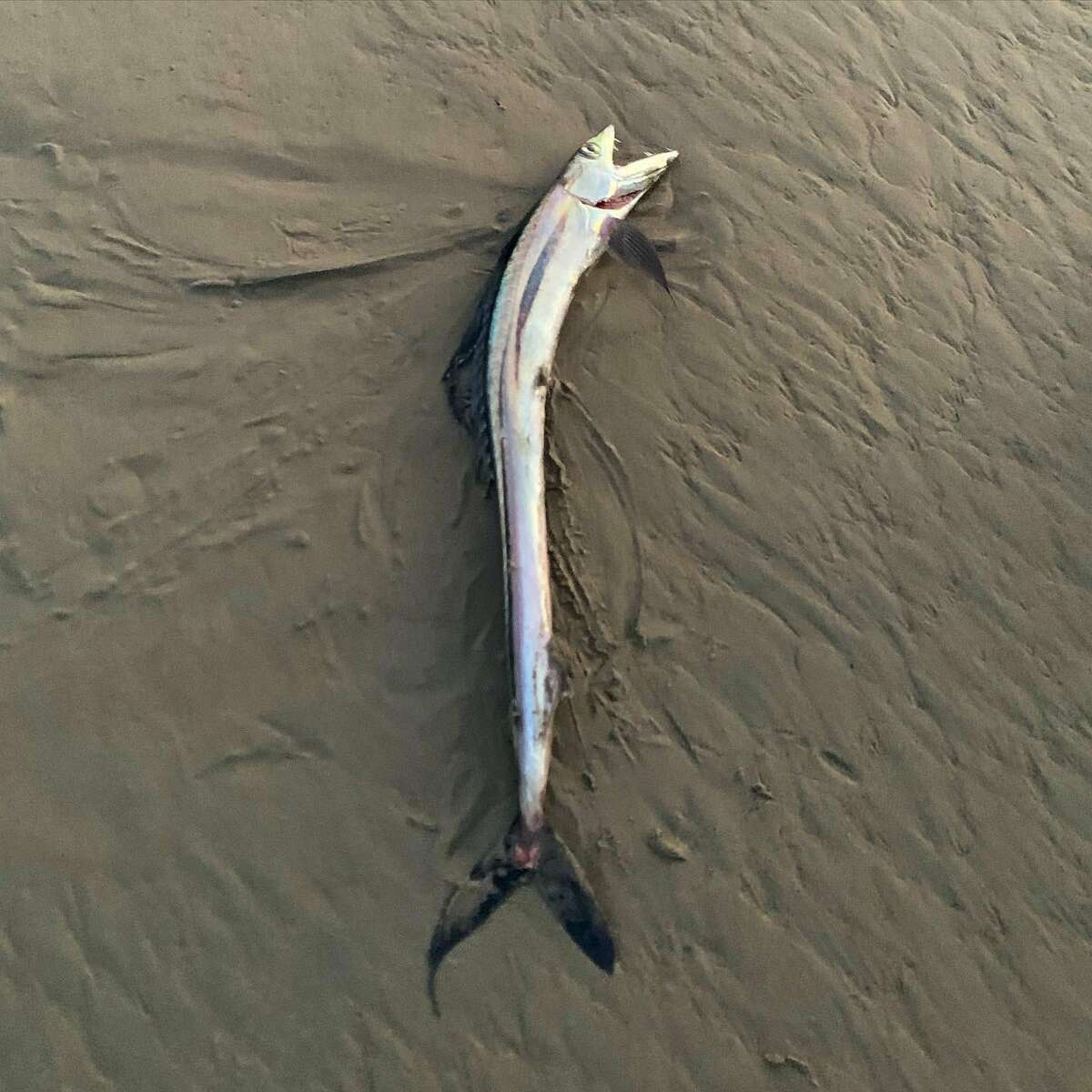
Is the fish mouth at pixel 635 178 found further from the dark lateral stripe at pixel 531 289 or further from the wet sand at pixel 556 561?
the dark lateral stripe at pixel 531 289

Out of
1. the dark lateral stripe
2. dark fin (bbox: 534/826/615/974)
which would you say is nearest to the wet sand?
dark fin (bbox: 534/826/615/974)

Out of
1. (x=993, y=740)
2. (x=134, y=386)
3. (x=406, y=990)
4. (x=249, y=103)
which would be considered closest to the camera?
(x=406, y=990)

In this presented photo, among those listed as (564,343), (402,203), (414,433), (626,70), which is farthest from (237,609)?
(626,70)

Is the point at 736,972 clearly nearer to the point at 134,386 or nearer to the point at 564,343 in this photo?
the point at 564,343

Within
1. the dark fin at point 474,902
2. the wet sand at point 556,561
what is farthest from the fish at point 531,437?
the wet sand at point 556,561

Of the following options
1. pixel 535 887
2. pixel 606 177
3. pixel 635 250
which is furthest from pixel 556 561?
pixel 606 177

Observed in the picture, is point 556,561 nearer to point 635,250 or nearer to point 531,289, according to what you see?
point 531,289
